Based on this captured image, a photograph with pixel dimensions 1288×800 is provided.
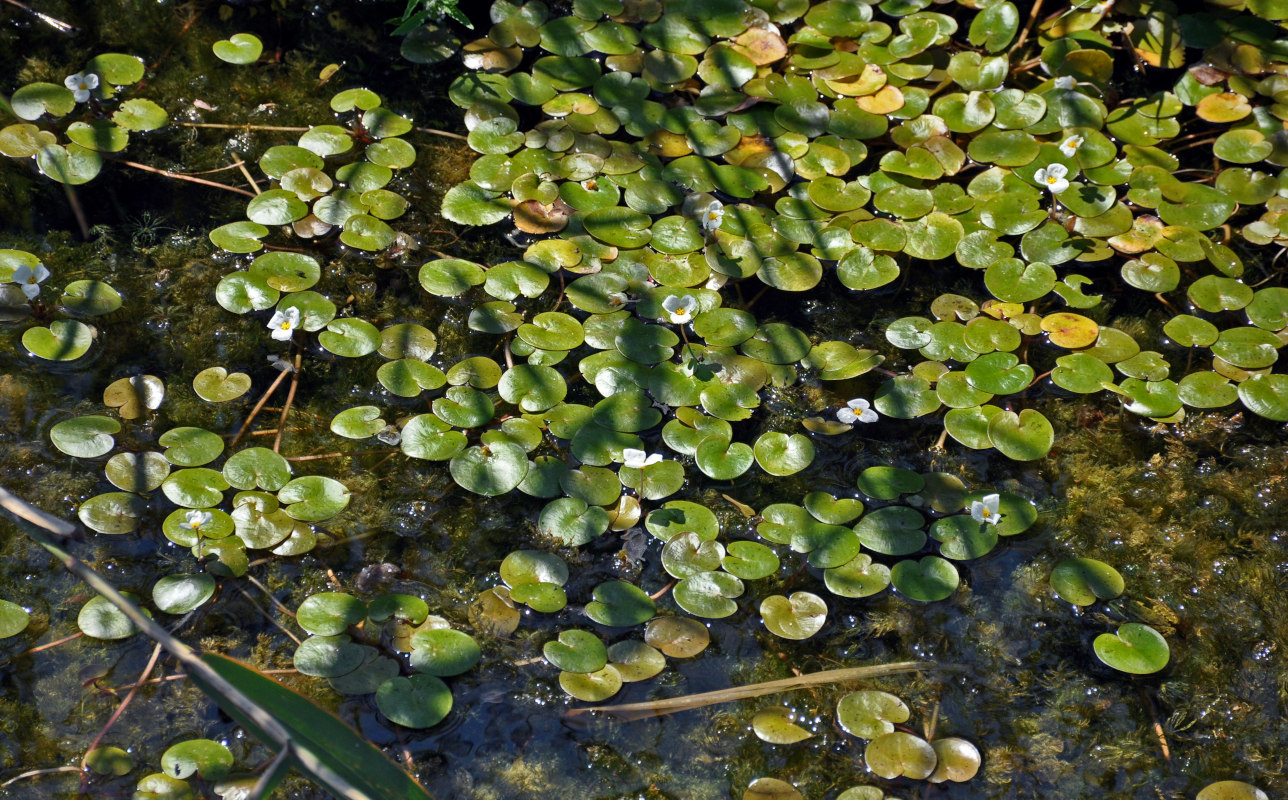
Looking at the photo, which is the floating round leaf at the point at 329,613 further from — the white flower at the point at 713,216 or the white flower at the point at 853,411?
the white flower at the point at 713,216

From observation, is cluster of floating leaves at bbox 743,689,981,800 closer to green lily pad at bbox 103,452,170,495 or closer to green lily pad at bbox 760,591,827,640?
green lily pad at bbox 760,591,827,640

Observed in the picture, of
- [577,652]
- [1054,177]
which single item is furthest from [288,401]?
[1054,177]

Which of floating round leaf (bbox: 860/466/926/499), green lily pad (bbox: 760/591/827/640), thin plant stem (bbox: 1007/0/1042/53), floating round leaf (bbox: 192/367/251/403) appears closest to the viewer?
green lily pad (bbox: 760/591/827/640)

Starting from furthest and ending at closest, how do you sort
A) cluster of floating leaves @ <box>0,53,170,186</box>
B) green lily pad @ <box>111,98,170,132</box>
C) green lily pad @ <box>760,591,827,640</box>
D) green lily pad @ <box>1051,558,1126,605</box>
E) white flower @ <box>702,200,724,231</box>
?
green lily pad @ <box>111,98,170,132</box> < cluster of floating leaves @ <box>0,53,170,186</box> < white flower @ <box>702,200,724,231</box> < green lily pad @ <box>1051,558,1126,605</box> < green lily pad @ <box>760,591,827,640</box>

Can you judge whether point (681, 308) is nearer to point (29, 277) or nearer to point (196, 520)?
point (196, 520)

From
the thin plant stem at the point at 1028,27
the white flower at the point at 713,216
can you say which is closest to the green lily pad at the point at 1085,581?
the white flower at the point at 713,216

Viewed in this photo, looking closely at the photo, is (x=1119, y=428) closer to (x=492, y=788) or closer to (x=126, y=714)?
(x=492, y=788)

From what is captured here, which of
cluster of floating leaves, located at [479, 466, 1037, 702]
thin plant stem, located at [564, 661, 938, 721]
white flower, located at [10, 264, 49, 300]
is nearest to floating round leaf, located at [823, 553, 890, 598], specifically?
cluster of floating leaves, located at [479, 466, 1037, 702]
